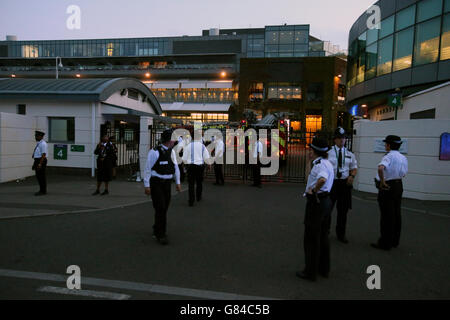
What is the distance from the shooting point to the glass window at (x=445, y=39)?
664 inches

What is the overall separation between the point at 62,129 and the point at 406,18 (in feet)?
68.4

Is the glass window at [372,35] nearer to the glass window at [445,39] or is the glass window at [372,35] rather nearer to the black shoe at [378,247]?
the glass window at [445,39]

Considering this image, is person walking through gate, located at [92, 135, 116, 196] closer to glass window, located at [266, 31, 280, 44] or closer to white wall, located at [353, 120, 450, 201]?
white wall, located at [353, 120, 450, 201]

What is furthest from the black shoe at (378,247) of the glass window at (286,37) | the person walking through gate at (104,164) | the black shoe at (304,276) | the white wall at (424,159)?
the glass window at (286,37)

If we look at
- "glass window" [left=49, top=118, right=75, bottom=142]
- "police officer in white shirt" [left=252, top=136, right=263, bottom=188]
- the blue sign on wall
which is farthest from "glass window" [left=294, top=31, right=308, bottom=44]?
the blue sign on wall

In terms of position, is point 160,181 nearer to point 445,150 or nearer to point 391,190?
point 391,190

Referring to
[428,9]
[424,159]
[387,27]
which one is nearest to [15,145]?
[424,159]

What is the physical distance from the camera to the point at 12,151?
38.4 ft

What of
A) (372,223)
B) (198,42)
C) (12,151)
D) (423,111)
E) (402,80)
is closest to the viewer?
(372,223)

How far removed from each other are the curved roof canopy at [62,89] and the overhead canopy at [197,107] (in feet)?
91.4

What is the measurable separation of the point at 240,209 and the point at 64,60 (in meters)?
63.9

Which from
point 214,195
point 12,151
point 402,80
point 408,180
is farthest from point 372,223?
point 402,80

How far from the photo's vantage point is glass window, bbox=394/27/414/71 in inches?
752

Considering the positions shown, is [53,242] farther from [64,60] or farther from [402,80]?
[64,60]
